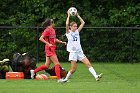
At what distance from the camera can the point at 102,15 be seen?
106 ft

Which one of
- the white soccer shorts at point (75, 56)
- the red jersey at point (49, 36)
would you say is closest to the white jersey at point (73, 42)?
the white soccer shorts at point (75, 56)

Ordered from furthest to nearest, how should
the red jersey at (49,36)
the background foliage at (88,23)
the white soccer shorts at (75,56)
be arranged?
the background foliage at (88,23) < the red jersey at (49,36) < the white soccer shorts at (75,56)

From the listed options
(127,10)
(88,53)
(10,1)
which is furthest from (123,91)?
(10,1)

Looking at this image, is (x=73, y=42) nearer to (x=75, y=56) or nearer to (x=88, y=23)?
(x=75, y=56)

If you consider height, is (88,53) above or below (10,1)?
below

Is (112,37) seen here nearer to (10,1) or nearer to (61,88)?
(10,1)

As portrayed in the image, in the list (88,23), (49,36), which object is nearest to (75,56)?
(49,36)

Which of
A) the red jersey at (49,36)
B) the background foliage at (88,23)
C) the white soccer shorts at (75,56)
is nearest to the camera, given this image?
the white soccer shorts at (75,56)

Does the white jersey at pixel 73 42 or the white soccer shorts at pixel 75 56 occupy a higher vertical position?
the white jersey at pixel 73 42

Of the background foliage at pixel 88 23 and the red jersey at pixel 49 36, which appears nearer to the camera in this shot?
the red jersey at pixel 49 36

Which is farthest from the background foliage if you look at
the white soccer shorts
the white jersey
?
the white jersey

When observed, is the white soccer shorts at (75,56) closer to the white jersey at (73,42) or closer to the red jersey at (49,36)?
the white jersey at (73,42)

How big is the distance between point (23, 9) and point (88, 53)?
530 cm

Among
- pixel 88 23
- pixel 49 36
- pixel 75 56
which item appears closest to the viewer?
pixel 75 56
